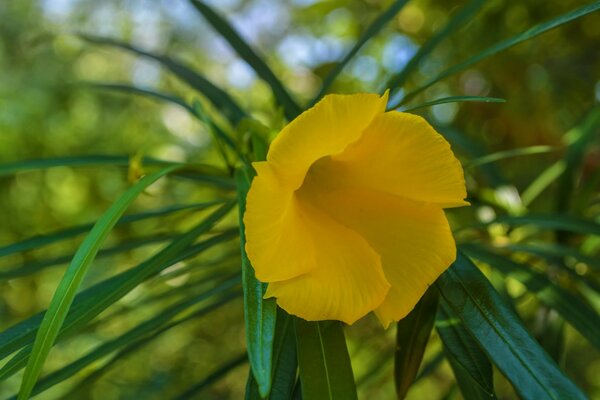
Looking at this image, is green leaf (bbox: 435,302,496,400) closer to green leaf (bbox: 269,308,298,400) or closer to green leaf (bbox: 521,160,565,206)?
green leaf (bbox: 269,308,298,400)

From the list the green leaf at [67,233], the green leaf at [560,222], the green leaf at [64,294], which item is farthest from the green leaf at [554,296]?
the green leaf at [64,294]

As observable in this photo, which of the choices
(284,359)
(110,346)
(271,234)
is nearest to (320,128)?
(271,234)

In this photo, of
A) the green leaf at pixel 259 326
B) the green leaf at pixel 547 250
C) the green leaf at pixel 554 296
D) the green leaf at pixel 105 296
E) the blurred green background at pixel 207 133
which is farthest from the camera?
the blurred green background at pixel 207 133

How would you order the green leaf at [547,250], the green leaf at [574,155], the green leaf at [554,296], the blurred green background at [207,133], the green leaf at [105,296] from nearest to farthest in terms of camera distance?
the green leaf at [105,296]
the green leaf at [554,296]
the green leaf at [547,250]
the green leaf at [574,155]
the blurred green background at [207,133]

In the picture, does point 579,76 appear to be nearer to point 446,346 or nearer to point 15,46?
point 446,346

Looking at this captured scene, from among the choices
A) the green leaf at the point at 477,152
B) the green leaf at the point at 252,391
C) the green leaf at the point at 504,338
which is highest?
the green leaf at the point at 477,152

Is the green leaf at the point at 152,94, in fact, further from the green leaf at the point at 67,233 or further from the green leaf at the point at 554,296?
the green leaf at the point at 554,296

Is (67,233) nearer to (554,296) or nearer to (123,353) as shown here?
(123,353)
